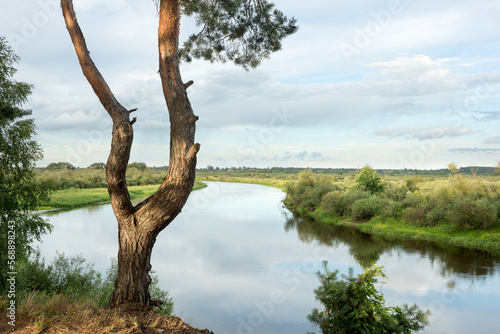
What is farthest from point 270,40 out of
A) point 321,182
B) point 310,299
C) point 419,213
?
point 321,182

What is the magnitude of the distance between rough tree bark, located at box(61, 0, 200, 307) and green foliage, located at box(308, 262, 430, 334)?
9.07ft

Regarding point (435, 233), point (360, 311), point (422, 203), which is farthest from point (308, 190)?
point (360, 311)

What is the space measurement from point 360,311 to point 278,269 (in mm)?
9567

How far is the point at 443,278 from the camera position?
13.7m

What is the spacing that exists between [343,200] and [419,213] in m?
5.92

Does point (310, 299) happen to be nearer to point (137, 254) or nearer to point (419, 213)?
point (137, 254)

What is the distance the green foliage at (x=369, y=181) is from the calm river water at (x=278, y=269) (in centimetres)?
683

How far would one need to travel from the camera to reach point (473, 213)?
18.2 metres

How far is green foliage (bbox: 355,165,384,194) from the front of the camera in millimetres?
28688

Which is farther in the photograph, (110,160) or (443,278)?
(443,278)

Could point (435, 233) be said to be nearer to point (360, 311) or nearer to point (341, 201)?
point (341, 201)

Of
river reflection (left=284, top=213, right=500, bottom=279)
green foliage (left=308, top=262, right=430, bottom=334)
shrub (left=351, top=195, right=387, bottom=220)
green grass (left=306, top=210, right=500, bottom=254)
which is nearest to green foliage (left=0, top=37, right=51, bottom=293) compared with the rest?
green foliage (left=308, top=262, right=430, bottom=334)

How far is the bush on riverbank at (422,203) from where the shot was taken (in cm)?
1856

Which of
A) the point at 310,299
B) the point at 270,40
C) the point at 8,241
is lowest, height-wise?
the point at 310,299
